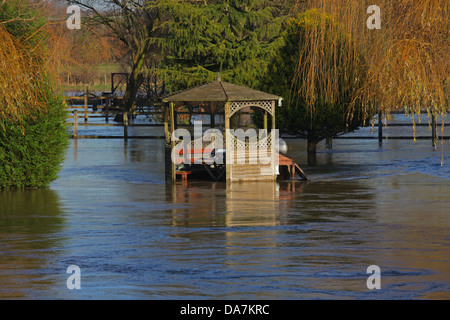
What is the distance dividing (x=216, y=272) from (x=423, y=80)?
224 inches

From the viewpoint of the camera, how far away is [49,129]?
20266mm

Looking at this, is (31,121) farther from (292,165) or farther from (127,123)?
(127,123)

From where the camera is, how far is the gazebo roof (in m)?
21.9

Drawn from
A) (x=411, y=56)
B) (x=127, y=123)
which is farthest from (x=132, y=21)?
(x=411, y=56)

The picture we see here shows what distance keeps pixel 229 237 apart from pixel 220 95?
9021 millimetres


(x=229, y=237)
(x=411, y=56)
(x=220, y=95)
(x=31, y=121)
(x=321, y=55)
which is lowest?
(x=229, y=237)

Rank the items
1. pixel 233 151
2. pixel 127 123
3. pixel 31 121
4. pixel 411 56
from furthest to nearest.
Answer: pixel 127 123 < pixel 233 151 < pixel 31 121 < pixel 411 56

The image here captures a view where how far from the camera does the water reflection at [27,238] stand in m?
10.2

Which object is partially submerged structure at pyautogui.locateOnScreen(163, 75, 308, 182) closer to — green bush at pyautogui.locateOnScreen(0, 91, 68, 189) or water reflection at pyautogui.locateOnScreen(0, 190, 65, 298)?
green bush at pyautogui.locateOnScreen(0, 91, 68, 189)

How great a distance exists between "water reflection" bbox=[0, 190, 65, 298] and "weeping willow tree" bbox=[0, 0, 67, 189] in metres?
0.59

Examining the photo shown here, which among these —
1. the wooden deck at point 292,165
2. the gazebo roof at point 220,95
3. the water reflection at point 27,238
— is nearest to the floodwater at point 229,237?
the water reflection at point 27,238

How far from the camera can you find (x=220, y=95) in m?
22.0

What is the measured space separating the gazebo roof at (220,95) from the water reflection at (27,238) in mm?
4429

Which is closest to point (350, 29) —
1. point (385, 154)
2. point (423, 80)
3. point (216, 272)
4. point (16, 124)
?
point (423, 80)
